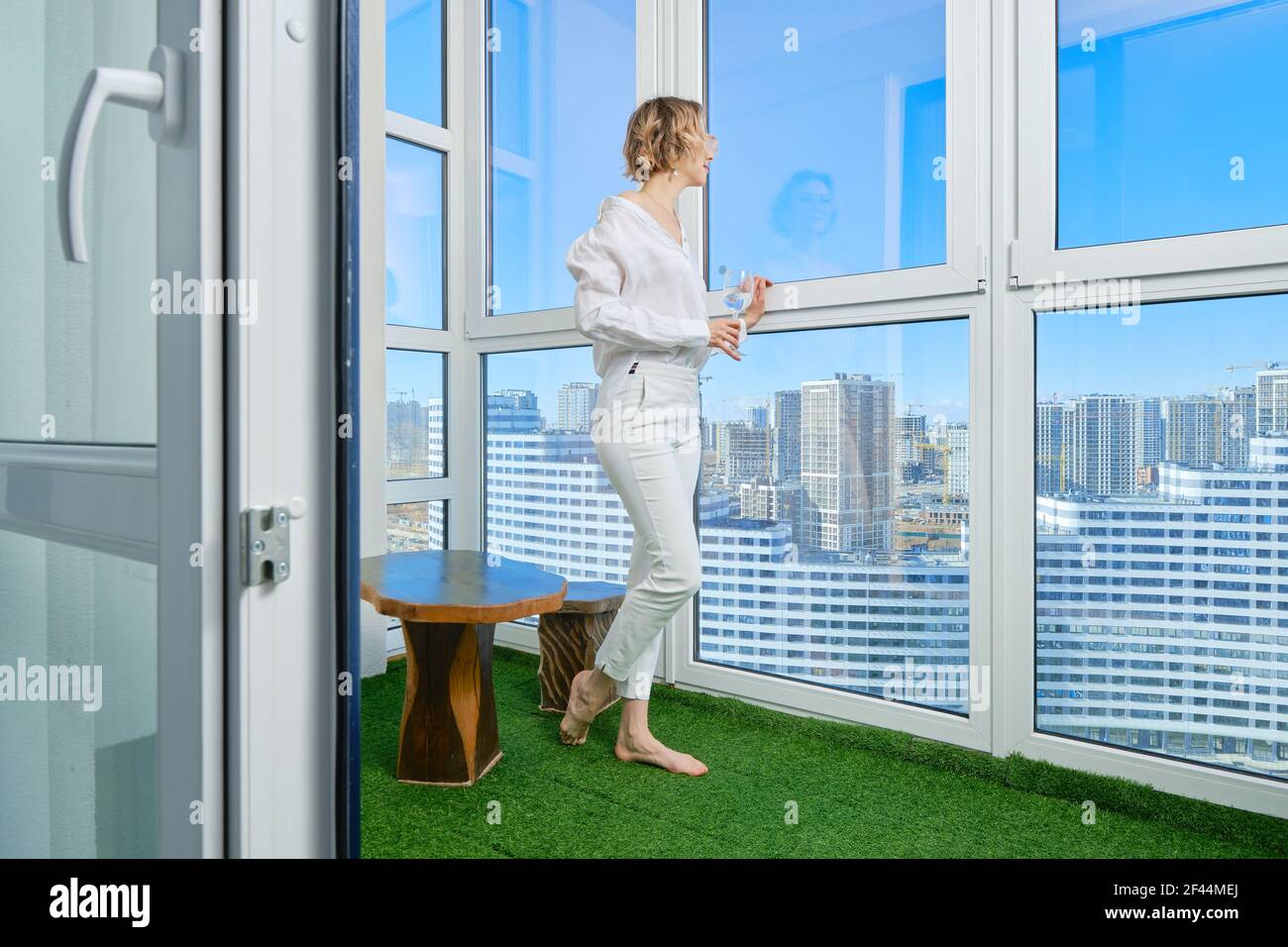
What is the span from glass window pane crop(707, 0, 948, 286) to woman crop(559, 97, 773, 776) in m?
0.38

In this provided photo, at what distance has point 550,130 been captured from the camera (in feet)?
9.95

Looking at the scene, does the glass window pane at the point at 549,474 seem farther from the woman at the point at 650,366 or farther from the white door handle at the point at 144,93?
the white door handle at the point at 144,93

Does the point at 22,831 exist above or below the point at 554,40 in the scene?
below

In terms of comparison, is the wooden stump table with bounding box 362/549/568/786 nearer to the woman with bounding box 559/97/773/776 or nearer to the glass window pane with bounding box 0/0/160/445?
the woman with bounding box 559/97/773/776

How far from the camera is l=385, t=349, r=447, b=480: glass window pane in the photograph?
3100 millimetres

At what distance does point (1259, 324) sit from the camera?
173 centimetres

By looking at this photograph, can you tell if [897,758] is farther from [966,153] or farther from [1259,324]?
[966,153]

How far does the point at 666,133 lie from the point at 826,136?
52 cm

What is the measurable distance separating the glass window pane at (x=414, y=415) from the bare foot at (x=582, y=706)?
1306 mm

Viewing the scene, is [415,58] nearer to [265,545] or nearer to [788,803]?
[788,803]

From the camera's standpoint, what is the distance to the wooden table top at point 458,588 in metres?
1.87

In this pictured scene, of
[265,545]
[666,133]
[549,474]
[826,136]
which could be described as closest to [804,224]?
[826,136]
